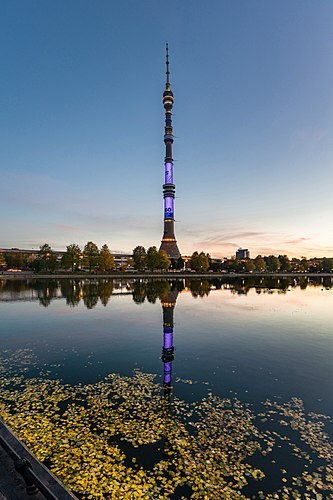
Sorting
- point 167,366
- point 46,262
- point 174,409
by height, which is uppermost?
point 46,262

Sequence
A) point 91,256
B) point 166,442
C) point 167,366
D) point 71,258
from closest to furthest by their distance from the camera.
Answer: point 166,442 → point 167,366 → point 71,258 → point 91,256

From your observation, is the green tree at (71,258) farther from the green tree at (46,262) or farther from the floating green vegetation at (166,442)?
the floating green vegetation at (166,442)

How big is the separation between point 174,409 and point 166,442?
97.9 inches

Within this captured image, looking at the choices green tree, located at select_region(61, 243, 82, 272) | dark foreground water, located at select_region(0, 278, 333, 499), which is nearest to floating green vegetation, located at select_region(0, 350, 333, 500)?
dark foreground water, located at select_region(0, 278, 333, 499)

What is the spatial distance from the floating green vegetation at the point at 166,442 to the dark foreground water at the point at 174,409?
0.14ft

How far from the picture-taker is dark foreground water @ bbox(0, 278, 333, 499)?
853 centimetres

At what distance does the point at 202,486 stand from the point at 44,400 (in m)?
8.57

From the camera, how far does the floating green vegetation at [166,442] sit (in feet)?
26.9

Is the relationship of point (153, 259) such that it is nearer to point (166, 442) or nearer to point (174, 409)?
point (174, 409)

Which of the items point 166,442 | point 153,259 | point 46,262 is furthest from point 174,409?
point 153,259

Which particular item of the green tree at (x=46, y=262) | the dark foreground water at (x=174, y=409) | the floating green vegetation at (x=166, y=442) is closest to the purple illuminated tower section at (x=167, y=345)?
the dark foreground water at (x=174, y=409)

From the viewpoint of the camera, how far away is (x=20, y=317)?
33.3 m

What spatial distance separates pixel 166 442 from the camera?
1024cm

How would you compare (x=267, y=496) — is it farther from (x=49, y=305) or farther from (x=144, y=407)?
(x=49, y=305)
